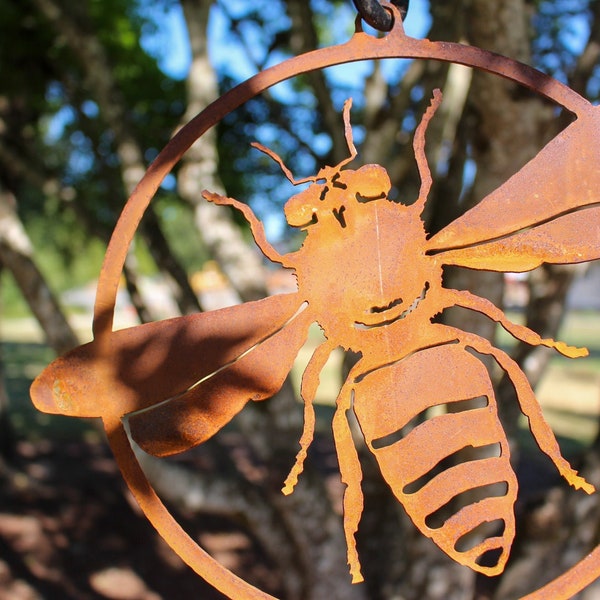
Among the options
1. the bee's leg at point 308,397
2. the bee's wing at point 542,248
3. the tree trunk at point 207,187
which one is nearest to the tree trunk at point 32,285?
the tree trunk at point 207,187

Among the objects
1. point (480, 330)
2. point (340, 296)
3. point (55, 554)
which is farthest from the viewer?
point (55, 554)

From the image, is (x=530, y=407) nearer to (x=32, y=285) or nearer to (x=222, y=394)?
(x=222, y=394)

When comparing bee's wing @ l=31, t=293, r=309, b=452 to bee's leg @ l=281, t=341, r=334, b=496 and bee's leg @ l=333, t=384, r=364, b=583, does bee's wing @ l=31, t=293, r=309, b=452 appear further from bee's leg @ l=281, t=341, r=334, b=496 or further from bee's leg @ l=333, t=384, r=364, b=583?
bee's leg @ l=333, t=384, r=364, b=583

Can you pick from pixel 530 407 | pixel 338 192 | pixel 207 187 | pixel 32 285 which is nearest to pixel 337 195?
pixel 338 192

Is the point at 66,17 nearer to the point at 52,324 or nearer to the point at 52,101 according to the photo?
the point at 52,324

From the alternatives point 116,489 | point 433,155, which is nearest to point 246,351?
point 433,155

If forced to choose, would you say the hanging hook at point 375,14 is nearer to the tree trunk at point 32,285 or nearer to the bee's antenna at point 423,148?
the bee's antenna at point 423,148
